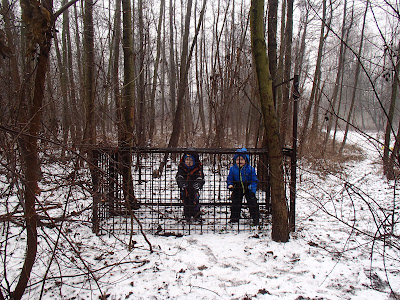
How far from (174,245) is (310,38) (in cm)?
1309

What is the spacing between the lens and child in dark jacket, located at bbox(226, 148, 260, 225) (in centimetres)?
445

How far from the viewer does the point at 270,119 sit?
3.66m

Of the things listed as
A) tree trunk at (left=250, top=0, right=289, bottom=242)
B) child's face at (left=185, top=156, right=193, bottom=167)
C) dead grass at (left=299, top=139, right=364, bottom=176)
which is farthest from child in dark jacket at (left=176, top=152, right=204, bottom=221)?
dead grass at (left=299, top=139, right=364, bottom=176)

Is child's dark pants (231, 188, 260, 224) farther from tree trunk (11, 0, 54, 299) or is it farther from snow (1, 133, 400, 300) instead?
tree trunk (11, 0, 54, 299)

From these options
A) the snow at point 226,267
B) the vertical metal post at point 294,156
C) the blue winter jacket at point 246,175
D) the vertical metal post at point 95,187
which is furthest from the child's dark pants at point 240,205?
the vertical metal post at point 95,187

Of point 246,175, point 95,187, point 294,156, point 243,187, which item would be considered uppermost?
point 294,156

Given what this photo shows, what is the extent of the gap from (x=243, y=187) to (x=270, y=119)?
132cm

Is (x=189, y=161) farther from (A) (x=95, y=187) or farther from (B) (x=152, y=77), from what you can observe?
(B) (x=152, y=77)

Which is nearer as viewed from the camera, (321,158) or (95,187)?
(95,187)

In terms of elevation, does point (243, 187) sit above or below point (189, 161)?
below

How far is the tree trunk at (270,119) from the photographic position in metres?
3.58

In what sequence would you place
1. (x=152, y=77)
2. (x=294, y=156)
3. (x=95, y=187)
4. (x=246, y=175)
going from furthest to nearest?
(x=152, y=77), (x=246, y=175), (x=294, y=156), (x=95, y=187)

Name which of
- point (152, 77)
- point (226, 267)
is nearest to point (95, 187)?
point (226, 267)

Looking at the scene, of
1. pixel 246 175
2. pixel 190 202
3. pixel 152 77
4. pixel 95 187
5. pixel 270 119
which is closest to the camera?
pixel 95 187
